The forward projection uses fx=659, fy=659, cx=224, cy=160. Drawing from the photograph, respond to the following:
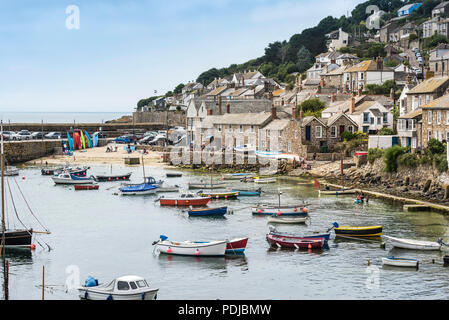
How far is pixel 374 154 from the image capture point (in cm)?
6631

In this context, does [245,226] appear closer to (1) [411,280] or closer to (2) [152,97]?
(1) [411,280]

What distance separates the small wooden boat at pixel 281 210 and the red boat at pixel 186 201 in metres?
6.15

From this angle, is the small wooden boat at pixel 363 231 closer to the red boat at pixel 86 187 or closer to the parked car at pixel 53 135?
the red boat at pixel 86 187

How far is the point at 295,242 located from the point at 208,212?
12.4 m

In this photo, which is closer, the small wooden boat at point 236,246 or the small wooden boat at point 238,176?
the small wooden boat at point 236,246

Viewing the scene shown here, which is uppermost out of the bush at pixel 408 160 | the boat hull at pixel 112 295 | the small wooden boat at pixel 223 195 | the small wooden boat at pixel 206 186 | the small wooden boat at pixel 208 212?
the bush at pixel 408 160

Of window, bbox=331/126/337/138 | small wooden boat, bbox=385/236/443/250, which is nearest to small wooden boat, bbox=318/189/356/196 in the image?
window, bbox=331/126/337/138

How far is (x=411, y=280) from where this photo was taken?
3384cm

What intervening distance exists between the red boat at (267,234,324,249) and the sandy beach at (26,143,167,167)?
49619mm

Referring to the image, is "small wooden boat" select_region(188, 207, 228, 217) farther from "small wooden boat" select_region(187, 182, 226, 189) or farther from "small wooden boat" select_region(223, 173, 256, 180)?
"small wooden boat" select_region(223, 173, 256, 180)

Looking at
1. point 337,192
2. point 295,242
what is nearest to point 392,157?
point 337,192

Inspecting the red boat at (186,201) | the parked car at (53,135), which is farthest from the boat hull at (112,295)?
the parked car at (53,135)

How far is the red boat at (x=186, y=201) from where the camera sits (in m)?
57.2

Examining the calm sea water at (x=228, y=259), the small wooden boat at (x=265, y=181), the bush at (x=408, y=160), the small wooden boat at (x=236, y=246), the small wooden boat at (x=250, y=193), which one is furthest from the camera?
the small wooden boat at (x=265, y=181)
